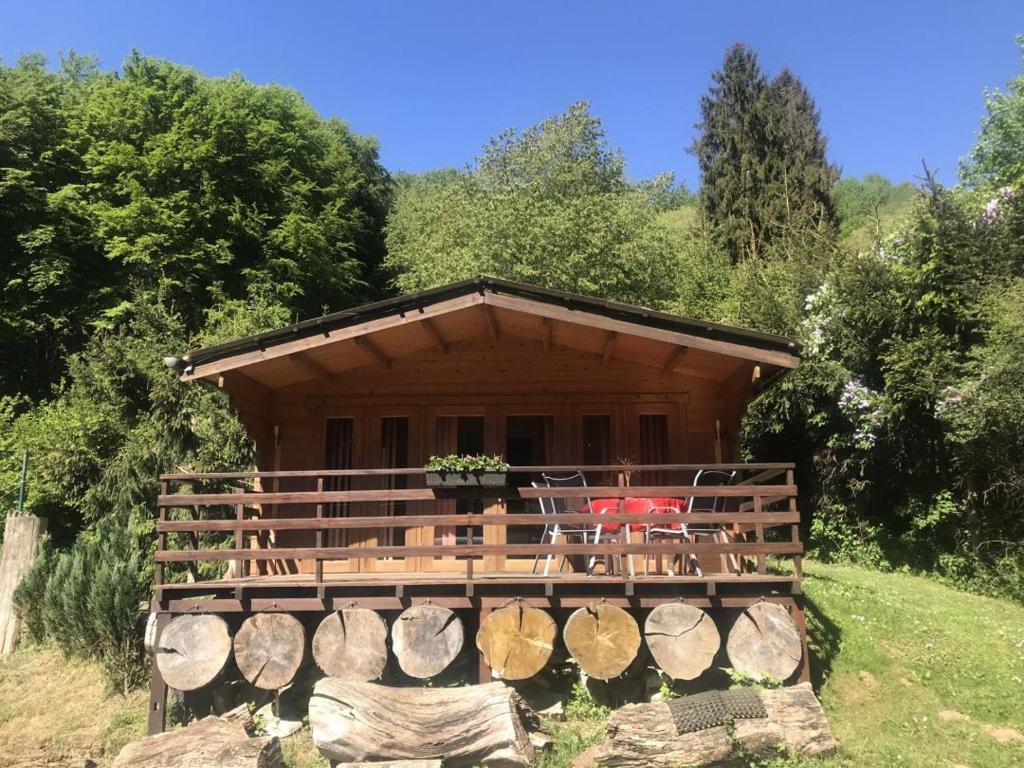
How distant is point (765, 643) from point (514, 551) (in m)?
2.28

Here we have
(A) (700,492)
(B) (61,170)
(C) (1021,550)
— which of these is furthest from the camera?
(B) (61,170)

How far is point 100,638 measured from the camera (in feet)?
27.4

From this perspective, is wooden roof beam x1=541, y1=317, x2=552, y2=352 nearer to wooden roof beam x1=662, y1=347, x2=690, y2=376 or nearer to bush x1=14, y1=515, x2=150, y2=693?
wooden roof beam x1=662, y1=347, x2=690, y2=376

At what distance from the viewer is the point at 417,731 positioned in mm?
5168

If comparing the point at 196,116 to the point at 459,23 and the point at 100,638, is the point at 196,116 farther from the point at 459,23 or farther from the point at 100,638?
the point at 100,638

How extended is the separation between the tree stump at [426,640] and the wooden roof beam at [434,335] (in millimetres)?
3117

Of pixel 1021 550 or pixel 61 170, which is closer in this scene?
pixel 1021 550

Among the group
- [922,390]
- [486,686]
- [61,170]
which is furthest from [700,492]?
[61,170]

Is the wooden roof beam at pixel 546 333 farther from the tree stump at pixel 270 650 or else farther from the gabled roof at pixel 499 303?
the tree stump at pixel 270 650

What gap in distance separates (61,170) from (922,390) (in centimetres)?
2394

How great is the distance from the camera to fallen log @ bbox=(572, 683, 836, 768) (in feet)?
16.2

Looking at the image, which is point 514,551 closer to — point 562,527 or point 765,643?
point 562,527

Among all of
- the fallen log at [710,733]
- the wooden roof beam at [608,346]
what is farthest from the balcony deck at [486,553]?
the wooden roof beam at [608,346]

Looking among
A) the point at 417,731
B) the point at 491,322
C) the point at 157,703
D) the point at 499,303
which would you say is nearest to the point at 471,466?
the point at 499,303
